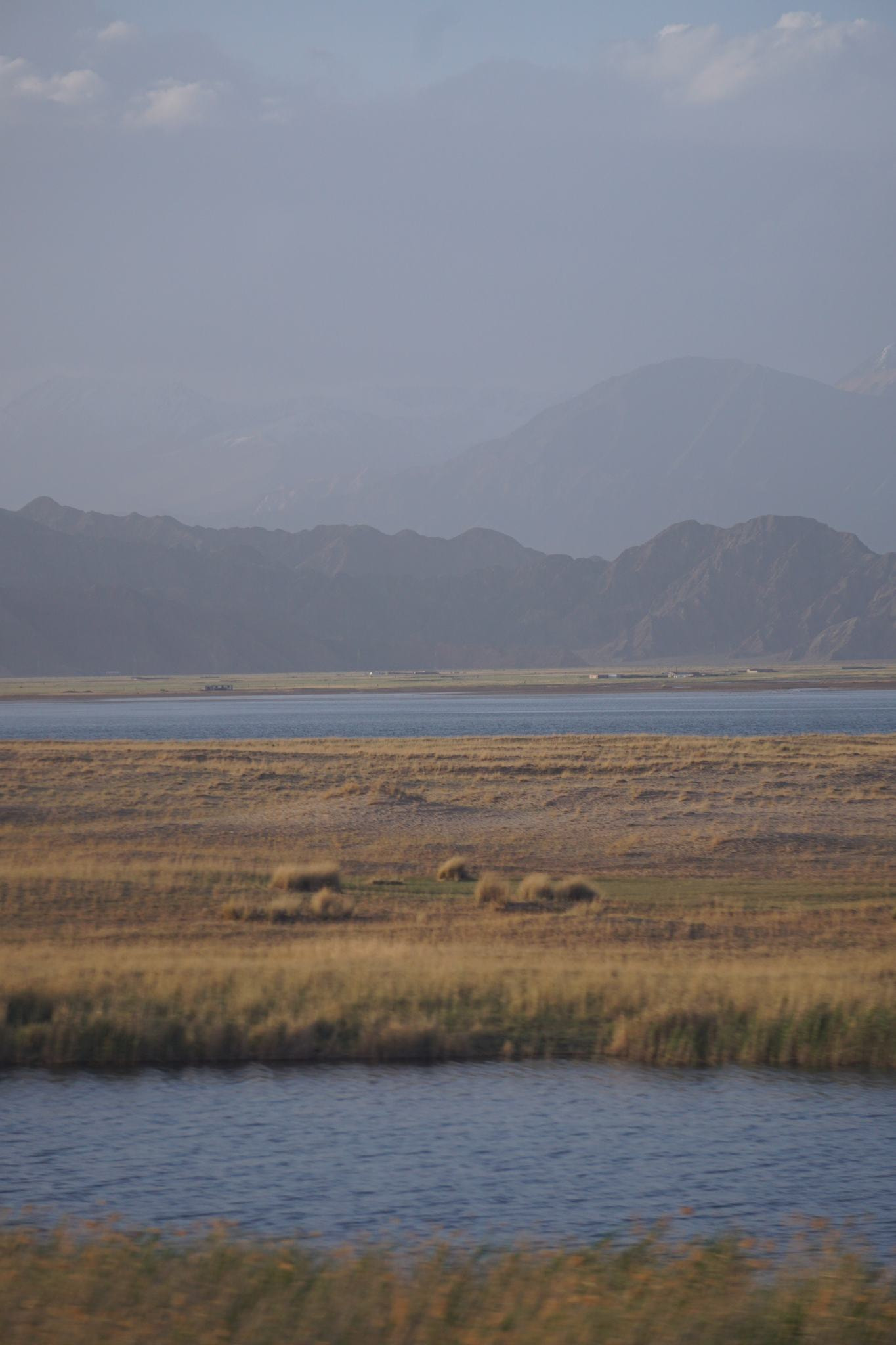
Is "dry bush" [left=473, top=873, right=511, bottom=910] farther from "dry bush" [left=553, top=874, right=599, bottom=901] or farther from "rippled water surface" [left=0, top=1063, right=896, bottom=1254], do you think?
"rippled water surface" [left=0, top=1063, right=896, bottom=1254]

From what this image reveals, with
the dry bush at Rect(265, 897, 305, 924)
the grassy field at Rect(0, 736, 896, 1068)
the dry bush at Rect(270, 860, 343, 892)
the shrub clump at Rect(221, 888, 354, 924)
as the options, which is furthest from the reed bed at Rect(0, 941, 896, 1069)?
the dry bush at Rect(270, 860, 343, 892)

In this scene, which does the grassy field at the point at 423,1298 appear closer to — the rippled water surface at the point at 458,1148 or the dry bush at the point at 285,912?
the rippled water surface at the point at 458,1148

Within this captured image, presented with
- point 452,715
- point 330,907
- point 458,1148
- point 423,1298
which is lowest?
A: point 458,1148

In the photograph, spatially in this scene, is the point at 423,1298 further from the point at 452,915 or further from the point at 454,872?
the point at 454,872

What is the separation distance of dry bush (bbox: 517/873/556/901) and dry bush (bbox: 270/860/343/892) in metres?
3.82

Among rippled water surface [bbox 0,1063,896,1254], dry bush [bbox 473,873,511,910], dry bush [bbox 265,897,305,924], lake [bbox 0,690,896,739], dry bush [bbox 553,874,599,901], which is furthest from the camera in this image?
lake [bbox 0,690,896,739]

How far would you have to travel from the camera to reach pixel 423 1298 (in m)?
8.41

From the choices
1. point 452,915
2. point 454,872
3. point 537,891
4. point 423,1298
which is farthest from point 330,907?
point 423,1298

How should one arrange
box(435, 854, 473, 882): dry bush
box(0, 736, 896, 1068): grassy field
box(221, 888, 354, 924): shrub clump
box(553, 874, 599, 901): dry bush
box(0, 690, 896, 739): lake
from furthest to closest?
box(0, 690, 896, 739): lake
box(435, 854, 473, 882): dry bush
box(553, 874, 599, 901): dry bush
box(221, 888, 354, 924): shrub clump
box(0, 736, 896, 1068): grassy field

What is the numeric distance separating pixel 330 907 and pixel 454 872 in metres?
5.99

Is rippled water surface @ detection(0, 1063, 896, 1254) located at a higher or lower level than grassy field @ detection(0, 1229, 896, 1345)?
lower

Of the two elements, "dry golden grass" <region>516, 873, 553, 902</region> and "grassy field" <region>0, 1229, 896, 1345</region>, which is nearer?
"grassy field" <region>0, 1229, 896, 1345</region>

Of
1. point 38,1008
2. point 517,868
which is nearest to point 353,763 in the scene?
point 517,868

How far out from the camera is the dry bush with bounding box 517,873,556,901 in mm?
27844
